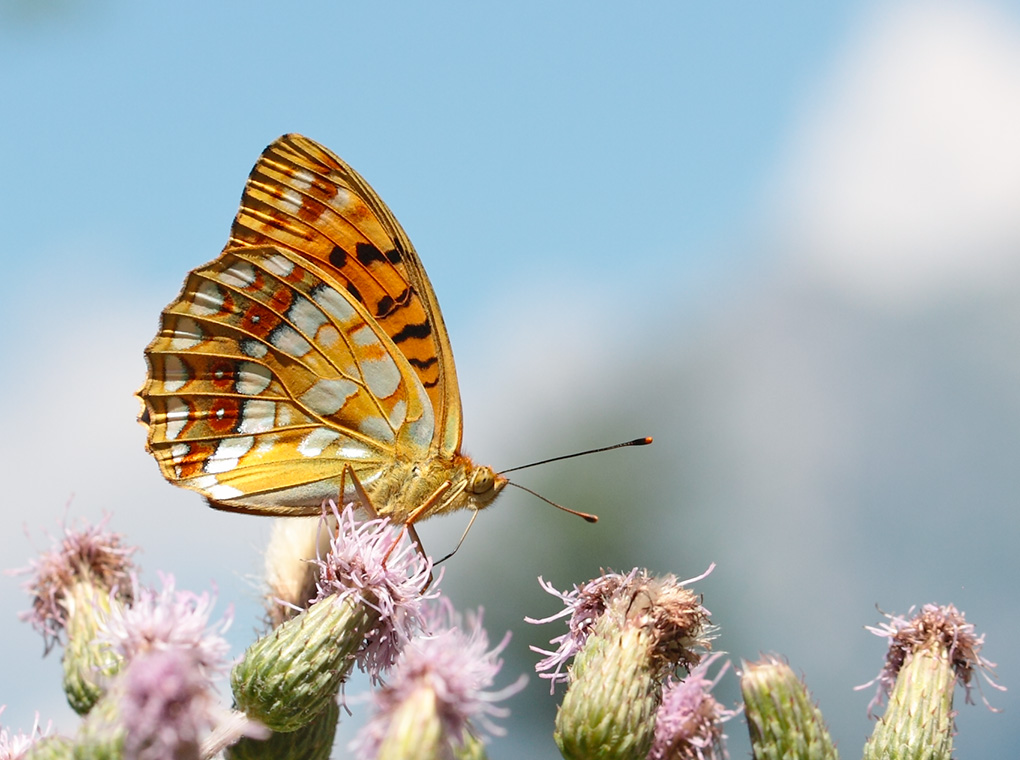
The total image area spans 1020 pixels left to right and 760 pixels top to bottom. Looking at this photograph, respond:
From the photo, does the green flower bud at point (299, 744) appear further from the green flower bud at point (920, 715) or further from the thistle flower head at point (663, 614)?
the green flower bud at point (920, 715)

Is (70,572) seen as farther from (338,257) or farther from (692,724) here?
(692,724)

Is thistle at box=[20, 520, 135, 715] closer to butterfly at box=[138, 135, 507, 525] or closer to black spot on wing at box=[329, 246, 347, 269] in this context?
butterfly at box=[138, 135, 507, 525]

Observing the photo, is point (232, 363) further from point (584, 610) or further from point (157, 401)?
point (584, 610)

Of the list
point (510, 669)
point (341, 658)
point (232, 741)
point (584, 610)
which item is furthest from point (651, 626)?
point (510, 669)

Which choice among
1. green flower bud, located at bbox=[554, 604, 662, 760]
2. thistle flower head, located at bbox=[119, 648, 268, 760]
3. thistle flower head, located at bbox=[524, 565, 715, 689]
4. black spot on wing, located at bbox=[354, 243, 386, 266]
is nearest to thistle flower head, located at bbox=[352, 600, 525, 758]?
thistle flower head, located at bbox=[119, 648, 268, 760]

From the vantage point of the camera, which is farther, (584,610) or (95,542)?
(95,542)

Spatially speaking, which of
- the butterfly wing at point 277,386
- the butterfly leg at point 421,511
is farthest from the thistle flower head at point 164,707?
the butterfly wing at point 277,386

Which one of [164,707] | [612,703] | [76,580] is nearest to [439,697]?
[164,707]
